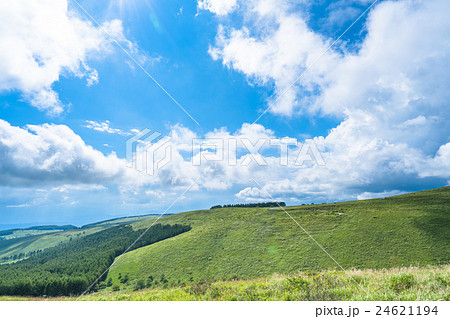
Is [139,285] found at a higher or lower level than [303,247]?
lower

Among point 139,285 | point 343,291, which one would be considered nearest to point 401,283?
point 343,291

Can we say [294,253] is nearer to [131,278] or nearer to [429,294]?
[131,278]

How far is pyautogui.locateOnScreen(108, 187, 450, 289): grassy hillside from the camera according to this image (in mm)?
38531

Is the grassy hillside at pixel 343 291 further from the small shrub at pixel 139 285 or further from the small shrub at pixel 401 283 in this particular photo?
the small shrub at pixel 139 285

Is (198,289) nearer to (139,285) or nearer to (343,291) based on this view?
(343,291)

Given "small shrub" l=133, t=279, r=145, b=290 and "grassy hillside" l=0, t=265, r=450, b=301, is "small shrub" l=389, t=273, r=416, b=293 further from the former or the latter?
"small shrub" l=133, t=279, r=145, b=290

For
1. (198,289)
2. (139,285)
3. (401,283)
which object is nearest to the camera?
(401,283)

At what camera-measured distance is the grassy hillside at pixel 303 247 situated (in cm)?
3853

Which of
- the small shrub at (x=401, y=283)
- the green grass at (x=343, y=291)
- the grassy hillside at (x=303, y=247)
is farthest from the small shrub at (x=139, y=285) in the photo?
the small shrub at (x=401, y=283)

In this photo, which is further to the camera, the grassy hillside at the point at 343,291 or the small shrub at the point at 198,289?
the small shrub at the point at 198,289

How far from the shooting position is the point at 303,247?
4503cm

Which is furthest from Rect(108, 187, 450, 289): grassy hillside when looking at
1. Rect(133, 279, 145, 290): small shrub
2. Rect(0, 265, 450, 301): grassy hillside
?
Rect(0, 265, 450, 301): grassy hillside

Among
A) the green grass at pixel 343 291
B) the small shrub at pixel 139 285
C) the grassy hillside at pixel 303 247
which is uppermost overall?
the green grass at pixel 343 291
